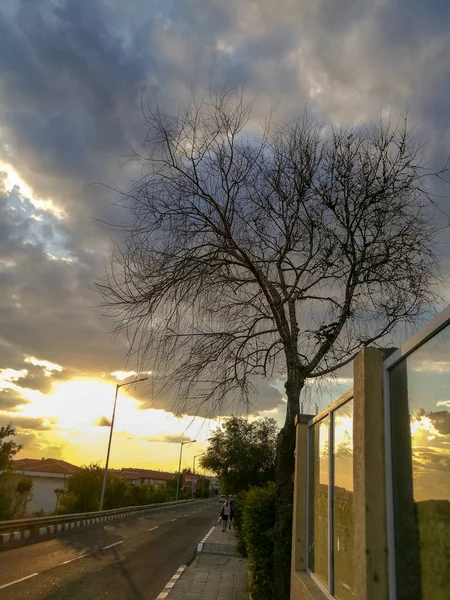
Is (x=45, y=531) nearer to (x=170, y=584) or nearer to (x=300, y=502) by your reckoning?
(x=170, y=584)

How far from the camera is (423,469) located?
109 inches

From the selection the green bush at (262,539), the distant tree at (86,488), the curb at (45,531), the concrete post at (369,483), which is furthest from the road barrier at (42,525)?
the concrete post at (369,483)

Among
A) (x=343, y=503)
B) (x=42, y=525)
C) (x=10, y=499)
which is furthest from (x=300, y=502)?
(x=10, y=499)

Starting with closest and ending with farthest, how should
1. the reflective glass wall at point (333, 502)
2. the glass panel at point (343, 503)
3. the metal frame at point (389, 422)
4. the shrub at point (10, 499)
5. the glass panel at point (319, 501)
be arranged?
the metal frame at point (389, 422) < the glass panel at point (343, 503) < the reflective glass wall at point (333, 502) < the glass panel at point (319, 501) < the shrub at point (10, 499)

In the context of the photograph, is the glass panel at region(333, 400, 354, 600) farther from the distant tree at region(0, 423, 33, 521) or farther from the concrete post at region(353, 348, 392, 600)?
the distant tree at region(0, 423, 33, 521)

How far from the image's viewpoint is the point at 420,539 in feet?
9.04

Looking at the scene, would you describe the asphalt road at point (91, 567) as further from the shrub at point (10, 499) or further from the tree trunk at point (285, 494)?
the shrub at point (10, 499)

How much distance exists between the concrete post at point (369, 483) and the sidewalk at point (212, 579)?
7560 mm

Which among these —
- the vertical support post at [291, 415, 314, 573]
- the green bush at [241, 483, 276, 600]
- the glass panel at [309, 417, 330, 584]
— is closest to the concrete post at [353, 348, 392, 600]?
the glass panel at [309, 417, 330, 584]

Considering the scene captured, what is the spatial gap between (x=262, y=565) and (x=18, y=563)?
8272 millimetres

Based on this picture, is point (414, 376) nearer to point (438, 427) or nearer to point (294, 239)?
point (438, 427)

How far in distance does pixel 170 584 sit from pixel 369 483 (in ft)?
31.7

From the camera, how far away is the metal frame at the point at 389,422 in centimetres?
276

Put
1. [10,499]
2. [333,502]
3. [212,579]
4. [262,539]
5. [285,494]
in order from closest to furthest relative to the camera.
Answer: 1. [333,502]
2. [285,494]
3. [262,539]
4. [212,579]
5. [10,499]
